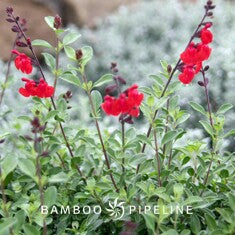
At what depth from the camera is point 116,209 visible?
1572 mm

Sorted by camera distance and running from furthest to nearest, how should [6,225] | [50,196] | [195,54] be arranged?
1. [195,54]
2. [50,196]
3. [6,225]

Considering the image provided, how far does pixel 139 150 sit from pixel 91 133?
1.14 feet

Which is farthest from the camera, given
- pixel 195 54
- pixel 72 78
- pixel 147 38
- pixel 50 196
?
pixel 147 38

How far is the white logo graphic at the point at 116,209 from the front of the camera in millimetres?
1534

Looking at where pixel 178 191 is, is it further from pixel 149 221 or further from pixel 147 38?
pixel 147 38

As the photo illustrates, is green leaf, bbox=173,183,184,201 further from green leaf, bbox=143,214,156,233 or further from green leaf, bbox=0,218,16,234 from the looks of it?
green leaf, bbox=0,218,16,234

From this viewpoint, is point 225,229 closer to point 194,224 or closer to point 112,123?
point 194,224

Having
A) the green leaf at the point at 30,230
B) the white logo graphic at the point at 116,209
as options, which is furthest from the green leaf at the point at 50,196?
the white logo graphic at the point at 116,209

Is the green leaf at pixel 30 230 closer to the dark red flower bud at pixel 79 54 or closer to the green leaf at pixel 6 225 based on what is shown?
the green leaf at pixel 6 225

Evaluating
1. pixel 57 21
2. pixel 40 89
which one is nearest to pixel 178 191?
pixel 40 89

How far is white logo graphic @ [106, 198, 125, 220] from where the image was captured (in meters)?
1.53

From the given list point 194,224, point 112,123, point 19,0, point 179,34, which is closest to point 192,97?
point 112,123

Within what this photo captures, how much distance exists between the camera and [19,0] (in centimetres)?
492

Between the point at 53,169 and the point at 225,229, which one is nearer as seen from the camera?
the point at 225,229
